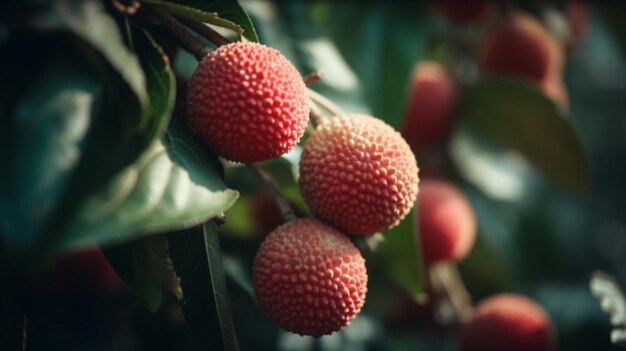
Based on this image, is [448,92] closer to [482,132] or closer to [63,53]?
[482,132]

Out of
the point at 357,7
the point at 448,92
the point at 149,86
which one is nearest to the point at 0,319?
the point at 149,86

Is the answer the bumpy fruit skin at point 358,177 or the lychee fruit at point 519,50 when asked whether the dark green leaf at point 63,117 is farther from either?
the lychee fruit at point 519,50

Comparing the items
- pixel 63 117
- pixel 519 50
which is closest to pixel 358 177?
pixel 63 117

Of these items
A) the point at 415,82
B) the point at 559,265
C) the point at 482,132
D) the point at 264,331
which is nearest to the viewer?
the point at 264,331

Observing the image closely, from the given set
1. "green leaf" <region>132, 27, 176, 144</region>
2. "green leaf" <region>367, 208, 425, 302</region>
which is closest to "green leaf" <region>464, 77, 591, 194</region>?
"green leaf" <region>367, 208, 425, 302</region>

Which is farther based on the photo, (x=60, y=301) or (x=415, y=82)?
(x=415, y=82)

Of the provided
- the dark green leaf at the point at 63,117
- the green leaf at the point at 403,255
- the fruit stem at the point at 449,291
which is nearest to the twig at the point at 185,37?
the dark green leaf at the point at 63,117
